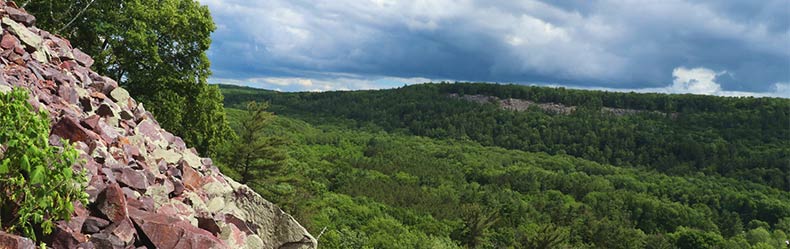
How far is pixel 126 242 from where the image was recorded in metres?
8.43

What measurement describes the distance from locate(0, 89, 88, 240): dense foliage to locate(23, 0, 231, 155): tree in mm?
14348

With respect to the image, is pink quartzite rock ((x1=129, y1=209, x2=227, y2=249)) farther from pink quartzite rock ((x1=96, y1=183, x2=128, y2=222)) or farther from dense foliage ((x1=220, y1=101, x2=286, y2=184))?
dense foliage ((x1=220, y1=101, x2=286, y2=184))

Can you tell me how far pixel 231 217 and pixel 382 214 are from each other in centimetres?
8766

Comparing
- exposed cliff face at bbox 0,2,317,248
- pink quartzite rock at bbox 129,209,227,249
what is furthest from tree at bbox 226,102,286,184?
pink quartzite rock at bbox 129,209,227,249

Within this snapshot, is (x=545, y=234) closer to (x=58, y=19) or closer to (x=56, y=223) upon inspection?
(x=58, y=19)

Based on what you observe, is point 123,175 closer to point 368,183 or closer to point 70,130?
point 70,130

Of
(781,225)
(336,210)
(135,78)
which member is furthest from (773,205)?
(135,78)

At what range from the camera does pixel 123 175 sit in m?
9.76

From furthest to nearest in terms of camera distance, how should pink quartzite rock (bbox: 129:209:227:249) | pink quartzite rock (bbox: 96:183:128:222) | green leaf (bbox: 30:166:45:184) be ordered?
1. pink quartzite rock (bbox: 129:209:227:249)
2. pink quartzite rock (bbox: 96:183:128:222)
3. green leaf (bbox: 30:166:45:184)

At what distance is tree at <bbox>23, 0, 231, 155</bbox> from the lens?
2150 centimetres

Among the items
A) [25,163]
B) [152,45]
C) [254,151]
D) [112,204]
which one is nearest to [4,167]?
[25,163]

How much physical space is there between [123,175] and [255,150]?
87.3ft

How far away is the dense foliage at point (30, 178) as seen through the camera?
24.0 feet

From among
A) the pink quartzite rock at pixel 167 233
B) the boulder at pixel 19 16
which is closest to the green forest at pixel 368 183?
the pink quartzite rock at pixel 167 233
